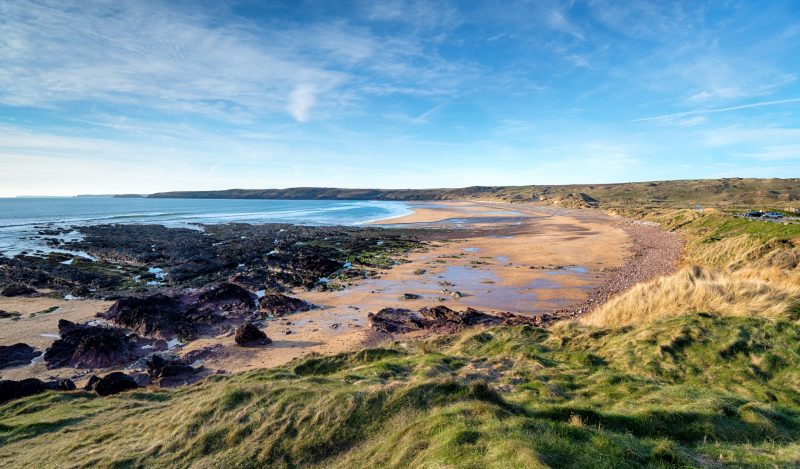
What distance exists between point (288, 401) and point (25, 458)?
5796 millimetres

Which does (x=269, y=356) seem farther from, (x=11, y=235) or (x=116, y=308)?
(x=11, y=235)

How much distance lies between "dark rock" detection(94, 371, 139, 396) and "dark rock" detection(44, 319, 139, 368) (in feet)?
13.9

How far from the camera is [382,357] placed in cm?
1462

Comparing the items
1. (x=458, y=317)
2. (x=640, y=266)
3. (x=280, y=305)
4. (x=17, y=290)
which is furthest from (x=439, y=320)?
(x=17, y=290)

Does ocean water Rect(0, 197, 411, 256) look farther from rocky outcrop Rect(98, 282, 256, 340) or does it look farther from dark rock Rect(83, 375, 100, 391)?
dark rock Rect(83, 375, 100, 391)

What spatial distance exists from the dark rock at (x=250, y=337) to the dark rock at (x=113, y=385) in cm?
537

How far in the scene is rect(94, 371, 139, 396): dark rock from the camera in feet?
42.3

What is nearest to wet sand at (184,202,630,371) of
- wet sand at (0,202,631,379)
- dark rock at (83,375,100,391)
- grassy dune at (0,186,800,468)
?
wet sand at (0,202,631,379)

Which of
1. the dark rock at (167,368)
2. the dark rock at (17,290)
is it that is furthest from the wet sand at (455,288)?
the dark rock at (17,290)

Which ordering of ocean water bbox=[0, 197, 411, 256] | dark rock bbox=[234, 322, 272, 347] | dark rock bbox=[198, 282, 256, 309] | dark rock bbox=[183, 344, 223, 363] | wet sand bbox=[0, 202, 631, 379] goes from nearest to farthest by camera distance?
dark rock bbox=[183, 344, 223, 363] → wet sand bbox=[0, 202, 631, 379] → dark rock bbox=[234, 322, 272, 347] → dark rock bbox=[198, 282, 256, 309] → ocean water bbox=[0, 197, 411, 256]

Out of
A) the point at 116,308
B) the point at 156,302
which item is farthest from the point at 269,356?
the point at 116,308

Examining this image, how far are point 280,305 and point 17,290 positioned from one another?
2104 cm

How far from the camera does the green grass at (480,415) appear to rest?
21.5 ft

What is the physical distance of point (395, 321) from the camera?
21266 millimetres
